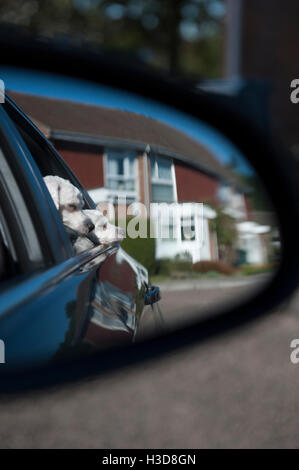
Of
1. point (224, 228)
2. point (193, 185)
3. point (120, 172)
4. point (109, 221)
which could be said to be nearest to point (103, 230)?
point (109, 221)

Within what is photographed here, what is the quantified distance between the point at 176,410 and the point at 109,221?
312cm

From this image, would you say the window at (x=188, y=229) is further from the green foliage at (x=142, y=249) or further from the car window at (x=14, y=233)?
the car window at (x=14, y=233)

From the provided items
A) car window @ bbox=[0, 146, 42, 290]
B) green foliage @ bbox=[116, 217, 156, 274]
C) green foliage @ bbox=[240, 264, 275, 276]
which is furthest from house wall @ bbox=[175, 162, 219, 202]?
car window @ bbox=[0, 146, 42, 290]

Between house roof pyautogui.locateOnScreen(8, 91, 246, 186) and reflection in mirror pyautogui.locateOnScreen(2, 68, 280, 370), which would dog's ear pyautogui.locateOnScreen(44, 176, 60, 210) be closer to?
reflection in mirror pyautogui.locateOnScreen(2, 68, 280, 370)

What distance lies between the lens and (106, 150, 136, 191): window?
1044 millimetres

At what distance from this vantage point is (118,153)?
106 cm

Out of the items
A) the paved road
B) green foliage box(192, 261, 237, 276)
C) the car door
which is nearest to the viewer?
the car door

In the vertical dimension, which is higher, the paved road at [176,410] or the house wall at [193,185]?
the house wall at [193,185]

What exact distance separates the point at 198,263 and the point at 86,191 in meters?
0.30

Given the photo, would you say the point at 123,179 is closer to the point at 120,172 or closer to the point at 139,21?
the point at 120,172

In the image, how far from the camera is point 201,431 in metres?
3.61

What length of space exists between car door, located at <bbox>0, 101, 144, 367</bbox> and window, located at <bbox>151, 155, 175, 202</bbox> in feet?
0.50

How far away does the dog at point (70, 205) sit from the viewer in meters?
1.10

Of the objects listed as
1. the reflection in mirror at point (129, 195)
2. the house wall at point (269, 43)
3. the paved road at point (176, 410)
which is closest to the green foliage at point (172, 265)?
the reflection in mirror at point (129, 195)
